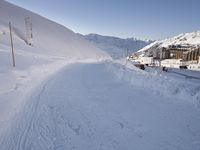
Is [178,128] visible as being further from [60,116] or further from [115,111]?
[60,116]

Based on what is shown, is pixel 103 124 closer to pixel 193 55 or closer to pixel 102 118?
pixel 102 118

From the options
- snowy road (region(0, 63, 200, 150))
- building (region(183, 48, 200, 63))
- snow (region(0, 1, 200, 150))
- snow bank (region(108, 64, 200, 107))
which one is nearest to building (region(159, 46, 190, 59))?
building (region(183, 48, 200, 63))

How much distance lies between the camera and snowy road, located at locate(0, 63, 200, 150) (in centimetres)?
596

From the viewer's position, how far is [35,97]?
35.9 feet

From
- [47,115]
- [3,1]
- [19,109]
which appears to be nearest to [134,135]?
[47,115]

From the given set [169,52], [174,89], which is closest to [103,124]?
[174,89]

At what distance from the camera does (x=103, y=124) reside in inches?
288

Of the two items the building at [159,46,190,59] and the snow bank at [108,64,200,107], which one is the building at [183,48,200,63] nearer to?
the building at [159,46,190,59]

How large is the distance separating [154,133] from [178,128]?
0.98 meters

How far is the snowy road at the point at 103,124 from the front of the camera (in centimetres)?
596

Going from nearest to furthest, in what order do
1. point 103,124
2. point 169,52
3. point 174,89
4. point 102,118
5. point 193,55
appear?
point 103,124 < point 102,118 < point 174,89 < point 193,55 < point 169,52

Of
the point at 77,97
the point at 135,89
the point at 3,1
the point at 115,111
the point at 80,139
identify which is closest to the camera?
the point at 80,139

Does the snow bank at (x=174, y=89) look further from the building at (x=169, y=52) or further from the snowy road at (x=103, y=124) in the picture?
the building at (x=169, y=52)

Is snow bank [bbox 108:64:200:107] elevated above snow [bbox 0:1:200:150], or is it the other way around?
snow bank [bbox 108:64:200:107]
